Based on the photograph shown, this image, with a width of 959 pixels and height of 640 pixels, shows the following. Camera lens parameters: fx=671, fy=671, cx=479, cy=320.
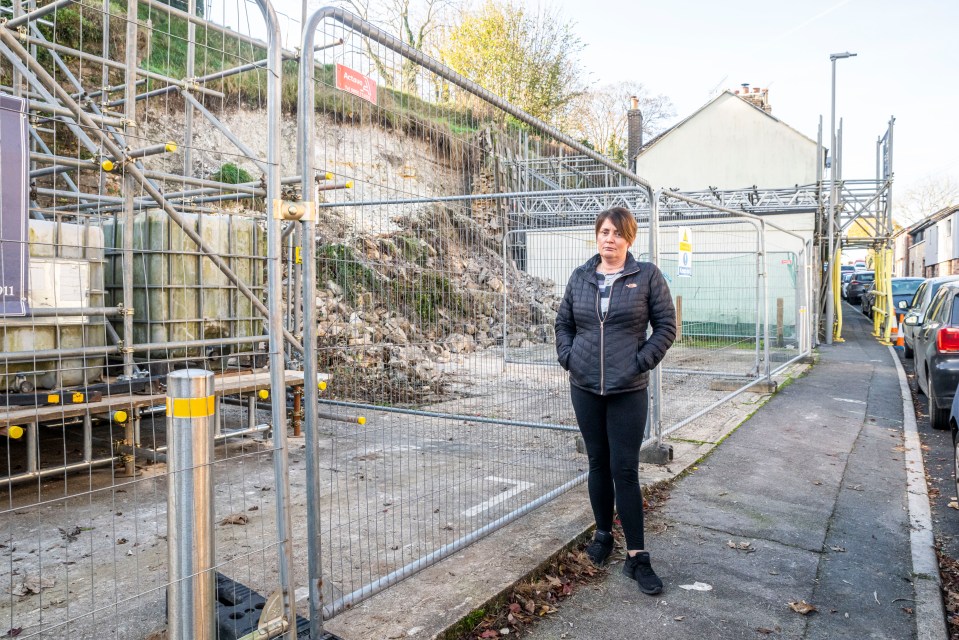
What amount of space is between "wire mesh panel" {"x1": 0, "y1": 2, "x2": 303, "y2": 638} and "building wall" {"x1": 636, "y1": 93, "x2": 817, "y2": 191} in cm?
2177

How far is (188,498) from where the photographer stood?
7.63ft

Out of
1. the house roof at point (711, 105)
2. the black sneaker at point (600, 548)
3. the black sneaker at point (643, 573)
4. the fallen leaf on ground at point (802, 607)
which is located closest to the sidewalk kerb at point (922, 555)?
the fallen leaf on ground at point (802, 607)

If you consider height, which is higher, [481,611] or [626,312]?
[626,312]

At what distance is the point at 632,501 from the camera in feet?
12.0

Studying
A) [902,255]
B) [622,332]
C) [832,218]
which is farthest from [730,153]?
[902,255]

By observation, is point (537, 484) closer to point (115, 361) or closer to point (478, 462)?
point (478, 462)

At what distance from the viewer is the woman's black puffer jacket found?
360cm

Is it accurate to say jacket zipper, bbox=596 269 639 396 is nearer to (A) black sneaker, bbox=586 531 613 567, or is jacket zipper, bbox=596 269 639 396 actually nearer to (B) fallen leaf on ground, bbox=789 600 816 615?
(A) black sneaker, bbox=586 531 613 567

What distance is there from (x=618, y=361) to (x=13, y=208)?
2.97 metres

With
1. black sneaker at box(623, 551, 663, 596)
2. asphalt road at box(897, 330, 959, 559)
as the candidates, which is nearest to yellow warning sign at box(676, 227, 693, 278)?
asphalt road at box(897, 330, 959, 559)

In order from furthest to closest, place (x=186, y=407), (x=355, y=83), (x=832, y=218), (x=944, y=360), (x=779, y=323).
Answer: (x=832, y=218), (x=779, y=323), (x=944, y=360), (x=355, y=83), (x=186, y=407)

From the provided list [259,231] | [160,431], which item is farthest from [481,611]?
[160,431]

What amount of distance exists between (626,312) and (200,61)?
445 inches

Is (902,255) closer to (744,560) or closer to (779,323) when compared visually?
(779,323)
